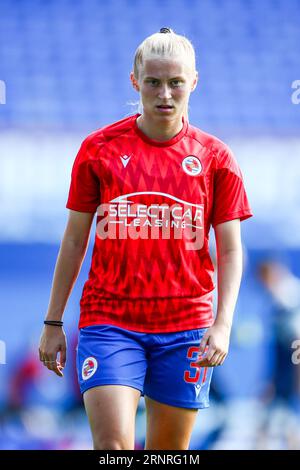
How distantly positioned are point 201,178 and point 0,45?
4547 millimetres

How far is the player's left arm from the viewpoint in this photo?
3.27 meters

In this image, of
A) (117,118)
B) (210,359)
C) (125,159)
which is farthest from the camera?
(117,118)

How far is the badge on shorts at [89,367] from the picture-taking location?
3.25m

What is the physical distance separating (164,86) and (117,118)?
346cm

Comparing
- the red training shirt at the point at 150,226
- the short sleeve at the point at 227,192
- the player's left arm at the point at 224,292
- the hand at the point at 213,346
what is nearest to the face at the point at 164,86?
the red training shirt at the point at 150,226

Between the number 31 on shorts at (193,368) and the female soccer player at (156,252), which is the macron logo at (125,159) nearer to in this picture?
the female soccer player at (156,252)

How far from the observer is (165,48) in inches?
130

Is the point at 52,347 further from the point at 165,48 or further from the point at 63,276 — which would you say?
the point at 165,48

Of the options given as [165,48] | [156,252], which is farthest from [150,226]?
[165,48]

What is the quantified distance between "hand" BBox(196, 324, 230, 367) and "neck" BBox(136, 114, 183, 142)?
68 cm

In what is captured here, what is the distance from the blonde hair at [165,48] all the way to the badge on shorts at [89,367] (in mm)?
983

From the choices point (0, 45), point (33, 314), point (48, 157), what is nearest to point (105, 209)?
point (33, 314)
